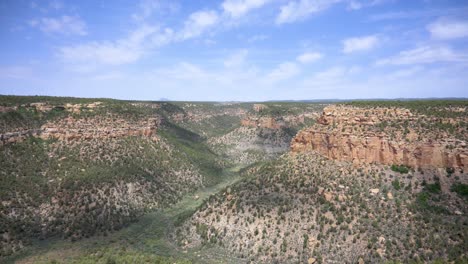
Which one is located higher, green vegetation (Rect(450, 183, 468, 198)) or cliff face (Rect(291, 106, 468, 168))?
cliff face (Rect(291, 106, 468, 168))

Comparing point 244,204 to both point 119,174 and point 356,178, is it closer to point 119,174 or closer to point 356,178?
point 356,178

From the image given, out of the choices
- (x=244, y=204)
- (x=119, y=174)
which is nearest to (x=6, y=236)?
(x=119, y=174)

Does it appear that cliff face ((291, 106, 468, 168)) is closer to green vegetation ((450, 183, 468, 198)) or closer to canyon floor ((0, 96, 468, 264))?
canyon floor ((0, 96, 468, 264))

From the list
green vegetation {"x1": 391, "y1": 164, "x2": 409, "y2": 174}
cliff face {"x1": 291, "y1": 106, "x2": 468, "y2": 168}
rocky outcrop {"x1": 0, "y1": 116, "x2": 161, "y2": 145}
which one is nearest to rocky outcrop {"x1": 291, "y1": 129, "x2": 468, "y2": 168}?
cliff face {"x1": 291, "y1": 106, "x2": 468, "y2": 168}

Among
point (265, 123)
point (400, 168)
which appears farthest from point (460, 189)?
point (265, 123)

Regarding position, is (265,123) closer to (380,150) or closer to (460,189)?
(380,150)

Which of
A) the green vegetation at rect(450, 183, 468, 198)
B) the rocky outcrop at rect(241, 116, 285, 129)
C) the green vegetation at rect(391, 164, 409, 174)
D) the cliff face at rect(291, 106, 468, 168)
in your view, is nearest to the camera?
the green vegetation at rect(450, 183, 468, 198)

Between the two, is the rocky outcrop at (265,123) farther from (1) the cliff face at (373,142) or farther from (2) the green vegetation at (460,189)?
(2) the green vegetation at (460,189)

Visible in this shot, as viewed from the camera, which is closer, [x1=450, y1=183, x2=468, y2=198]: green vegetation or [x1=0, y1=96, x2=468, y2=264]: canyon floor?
[x1=450, y1=183, x2=468, y2=198]: green vegetation

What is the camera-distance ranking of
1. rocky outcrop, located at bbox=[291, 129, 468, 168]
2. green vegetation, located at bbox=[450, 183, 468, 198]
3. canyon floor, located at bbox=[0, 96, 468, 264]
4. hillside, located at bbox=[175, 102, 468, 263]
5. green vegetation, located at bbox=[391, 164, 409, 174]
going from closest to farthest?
hillside, located at bbox=[175, 102, 468, 263] → green vegetation, located at bbox=[450, 183, 468, 198] → canyon floor, located at bbox=[0, 96, 468, 264] → rocky outcrop, located at bbox=[291, 129, 468, 168] → green vegetation, located at bbox=[391, 164, 409, 174]
